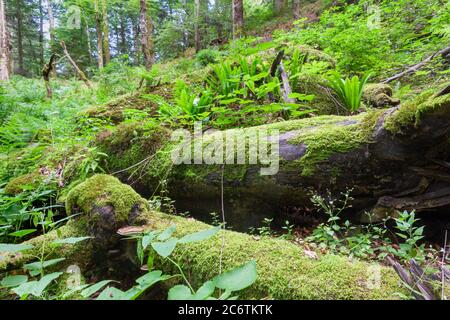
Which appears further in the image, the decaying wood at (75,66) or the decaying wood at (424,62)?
the decaying wood at (75,66)

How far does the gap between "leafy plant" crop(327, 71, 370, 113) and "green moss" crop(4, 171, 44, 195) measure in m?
3.74

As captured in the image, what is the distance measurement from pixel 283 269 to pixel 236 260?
26cm

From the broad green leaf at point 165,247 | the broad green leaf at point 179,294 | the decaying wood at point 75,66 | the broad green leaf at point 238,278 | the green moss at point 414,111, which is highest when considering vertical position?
the decaying wood at point 75,66

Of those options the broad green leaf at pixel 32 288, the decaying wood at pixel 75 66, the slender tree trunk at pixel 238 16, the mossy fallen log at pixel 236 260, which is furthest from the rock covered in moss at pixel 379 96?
the decaying wood at pixel 75 66

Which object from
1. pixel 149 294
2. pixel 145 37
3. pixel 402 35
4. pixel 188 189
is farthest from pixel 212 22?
pixel 149 294

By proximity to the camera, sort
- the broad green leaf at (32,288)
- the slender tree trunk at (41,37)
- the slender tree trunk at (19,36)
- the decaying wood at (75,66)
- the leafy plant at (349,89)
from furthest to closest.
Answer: the slender tree trunk at (41,37) → the slender tree trunk at (19,36) → the decaying wood at (75,66) → the leafy plant at (349,89) → the broad green leaf at (32,288)

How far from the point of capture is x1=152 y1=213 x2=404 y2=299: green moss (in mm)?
1234

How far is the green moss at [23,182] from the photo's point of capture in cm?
277

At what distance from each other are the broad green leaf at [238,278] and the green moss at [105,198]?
1.18 meters

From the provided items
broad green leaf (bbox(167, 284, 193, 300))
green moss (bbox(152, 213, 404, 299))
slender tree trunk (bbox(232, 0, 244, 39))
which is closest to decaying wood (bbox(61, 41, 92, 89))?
slender tree trunk (bbox(232, 0, 244, 39))

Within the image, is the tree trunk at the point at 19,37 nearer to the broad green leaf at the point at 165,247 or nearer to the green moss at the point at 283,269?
the green moss at the point at 283,269

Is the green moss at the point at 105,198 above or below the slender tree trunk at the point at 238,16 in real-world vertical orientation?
below

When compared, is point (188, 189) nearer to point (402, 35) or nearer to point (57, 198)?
point (57, 198)

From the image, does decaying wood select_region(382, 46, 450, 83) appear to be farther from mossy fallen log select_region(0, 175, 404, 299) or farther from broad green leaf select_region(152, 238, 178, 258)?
broad green leaf select_region(152, 238, 178, 258)
